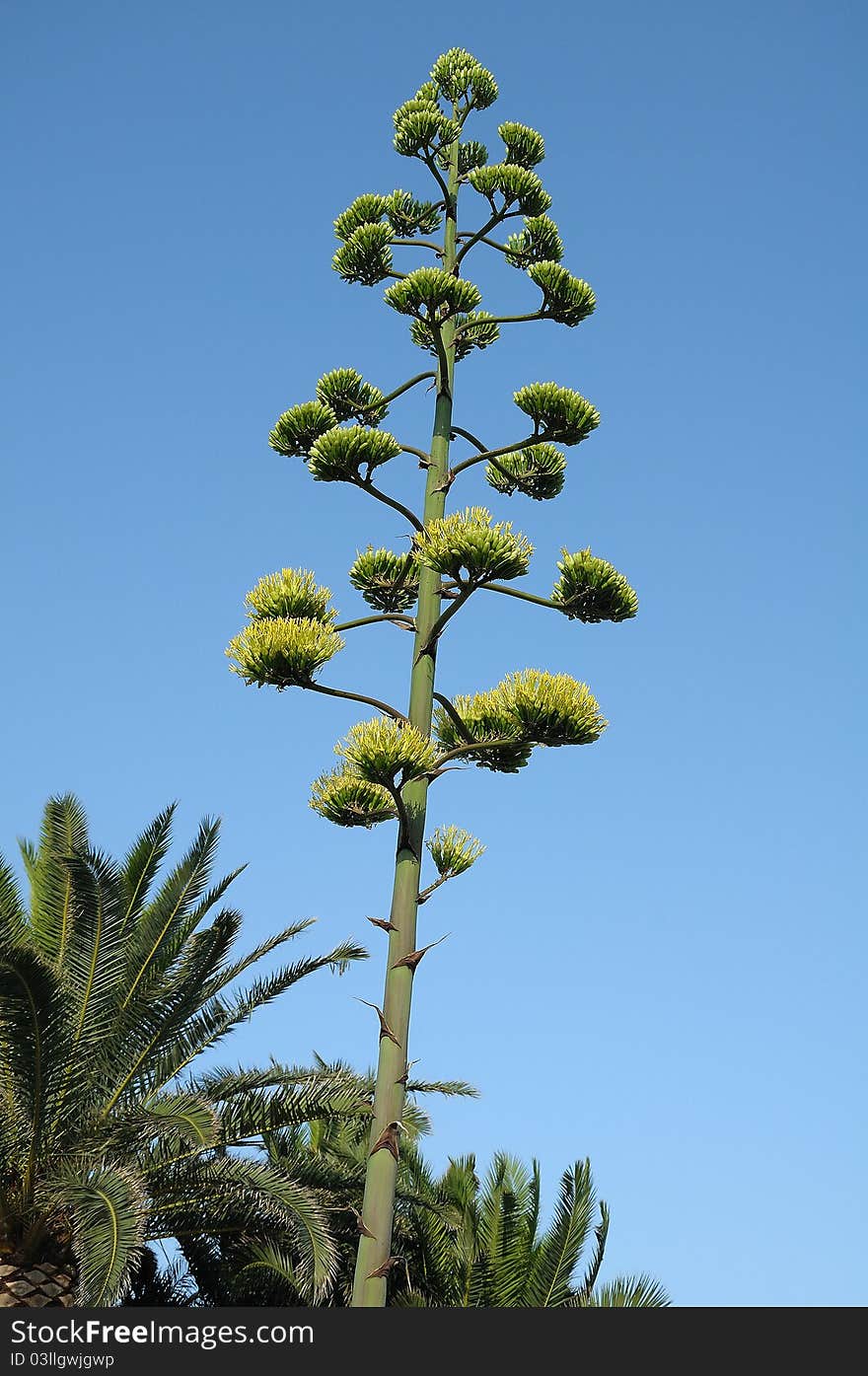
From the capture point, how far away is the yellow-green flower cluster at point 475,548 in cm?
626

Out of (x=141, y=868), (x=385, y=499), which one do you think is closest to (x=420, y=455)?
(x=385, y=499)

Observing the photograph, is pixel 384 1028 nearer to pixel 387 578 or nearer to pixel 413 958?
pixel 413 958

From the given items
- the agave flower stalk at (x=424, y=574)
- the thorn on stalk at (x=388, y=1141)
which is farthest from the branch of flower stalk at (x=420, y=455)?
the thorn on stalk at (x=388, y=1141)

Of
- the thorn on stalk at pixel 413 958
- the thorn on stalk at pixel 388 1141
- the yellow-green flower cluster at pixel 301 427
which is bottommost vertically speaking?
the thorn on stalk at pixel 388 1141

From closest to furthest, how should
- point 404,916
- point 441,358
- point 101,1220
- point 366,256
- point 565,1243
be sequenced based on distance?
point 404,916, point 101,1220, point 441,358, point 366,256, point 565,1243

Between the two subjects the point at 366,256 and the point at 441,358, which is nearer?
the point at 441,358

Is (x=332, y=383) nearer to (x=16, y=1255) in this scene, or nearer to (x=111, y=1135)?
(x=111, y=1135)

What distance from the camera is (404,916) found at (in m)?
5.79

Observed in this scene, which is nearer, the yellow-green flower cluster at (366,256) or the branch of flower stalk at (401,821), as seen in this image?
the branch of flower stalk at (401,821)

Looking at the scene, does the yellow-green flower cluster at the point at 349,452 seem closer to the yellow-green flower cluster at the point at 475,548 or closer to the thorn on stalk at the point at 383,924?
the yellow-green flower cluster at the point at 475,548

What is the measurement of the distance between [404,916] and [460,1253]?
15.8ft

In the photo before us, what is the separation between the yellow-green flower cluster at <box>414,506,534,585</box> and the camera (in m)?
6.26

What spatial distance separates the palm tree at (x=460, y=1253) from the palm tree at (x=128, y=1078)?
563 mm

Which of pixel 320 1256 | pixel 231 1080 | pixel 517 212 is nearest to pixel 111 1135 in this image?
pixel 231 1080
